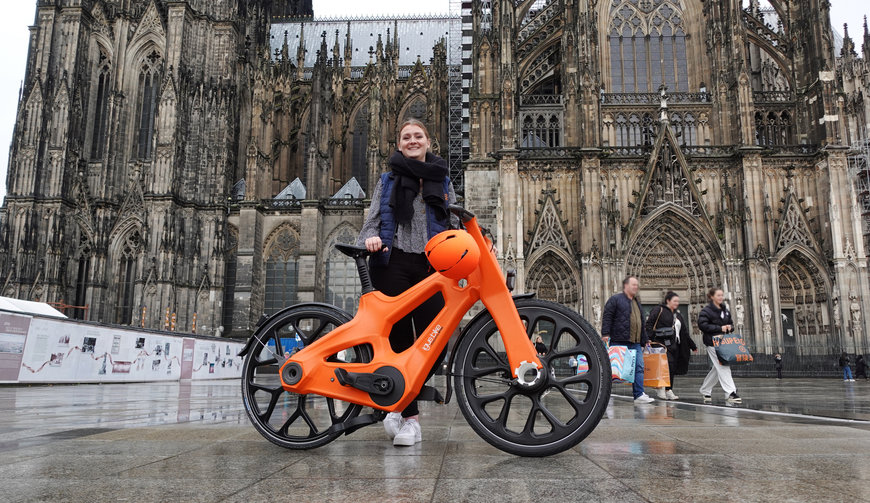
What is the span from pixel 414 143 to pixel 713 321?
5888mm

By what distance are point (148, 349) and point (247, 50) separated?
24704mm

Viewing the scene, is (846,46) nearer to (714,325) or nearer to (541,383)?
(714,325)

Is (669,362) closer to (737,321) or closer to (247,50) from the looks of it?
(737,321)

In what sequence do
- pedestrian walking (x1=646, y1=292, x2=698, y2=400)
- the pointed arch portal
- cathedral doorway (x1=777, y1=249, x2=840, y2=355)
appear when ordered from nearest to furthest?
1. pedestrian walking (x1=646, y1=292, x2=698, y2=400)
2. cathedral doorway (x1=777, y1=249, x2=840, y2=355)
3. the pointed arch portal

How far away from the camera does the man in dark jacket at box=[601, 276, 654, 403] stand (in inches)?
310

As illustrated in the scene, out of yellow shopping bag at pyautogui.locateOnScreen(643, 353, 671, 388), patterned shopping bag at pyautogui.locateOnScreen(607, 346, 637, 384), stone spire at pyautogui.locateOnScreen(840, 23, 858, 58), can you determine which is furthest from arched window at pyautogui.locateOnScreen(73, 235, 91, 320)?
stone spire at pyautogui.locateOnScreen(840, 23, 858, 58)

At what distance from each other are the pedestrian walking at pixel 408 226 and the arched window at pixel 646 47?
25353 millimetres

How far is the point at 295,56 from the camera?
40719 millimetres

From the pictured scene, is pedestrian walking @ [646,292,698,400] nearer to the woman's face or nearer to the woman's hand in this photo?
the woman's face

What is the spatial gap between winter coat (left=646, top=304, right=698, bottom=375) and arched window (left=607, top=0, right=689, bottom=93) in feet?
66.1

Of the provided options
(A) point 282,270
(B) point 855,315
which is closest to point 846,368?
(B) point 855,315

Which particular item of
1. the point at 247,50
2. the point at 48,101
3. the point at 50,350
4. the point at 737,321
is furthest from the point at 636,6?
the point at 48,101

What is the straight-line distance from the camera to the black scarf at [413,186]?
3650 millimetres

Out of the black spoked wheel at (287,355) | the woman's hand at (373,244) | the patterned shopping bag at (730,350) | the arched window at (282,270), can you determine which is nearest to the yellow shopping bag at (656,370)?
the patterned shopping bag at (730,350)
